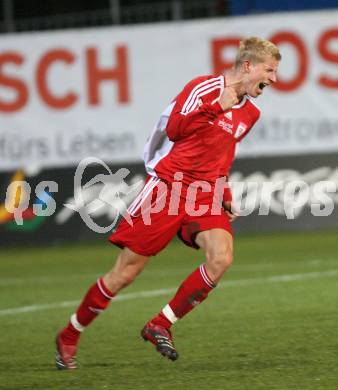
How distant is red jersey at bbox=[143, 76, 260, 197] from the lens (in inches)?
271

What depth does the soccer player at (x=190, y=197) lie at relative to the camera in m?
6.90

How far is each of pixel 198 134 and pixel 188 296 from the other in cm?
98

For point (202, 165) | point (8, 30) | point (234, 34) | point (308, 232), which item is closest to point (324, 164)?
point (308, 232)

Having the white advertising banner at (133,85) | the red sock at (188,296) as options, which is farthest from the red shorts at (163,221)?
the white advertising banner at (133,85)

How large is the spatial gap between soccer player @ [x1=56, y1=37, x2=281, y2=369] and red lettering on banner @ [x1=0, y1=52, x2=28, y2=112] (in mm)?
8398

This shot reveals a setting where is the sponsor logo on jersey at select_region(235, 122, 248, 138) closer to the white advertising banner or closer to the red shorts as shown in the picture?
the red shorts

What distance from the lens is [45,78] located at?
1552 cm

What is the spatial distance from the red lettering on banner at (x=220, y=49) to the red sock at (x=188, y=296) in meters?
8.69

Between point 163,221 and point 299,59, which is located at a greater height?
point 163,221

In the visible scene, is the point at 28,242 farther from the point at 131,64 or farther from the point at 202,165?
the point at 202,165

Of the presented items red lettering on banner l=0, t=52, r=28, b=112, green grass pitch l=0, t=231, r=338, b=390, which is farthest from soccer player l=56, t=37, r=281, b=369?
red lettering on banner l=0, t=52, r=28, b=112

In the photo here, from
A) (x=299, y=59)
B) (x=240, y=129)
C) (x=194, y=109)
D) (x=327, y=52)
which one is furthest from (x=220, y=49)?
(x=194, y=109)

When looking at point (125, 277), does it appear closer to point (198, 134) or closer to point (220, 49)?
point (198, 134)

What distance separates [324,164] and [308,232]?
936mm
